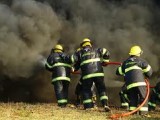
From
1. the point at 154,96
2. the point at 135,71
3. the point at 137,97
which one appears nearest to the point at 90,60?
the point at 135,71

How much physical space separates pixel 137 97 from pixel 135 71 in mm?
777

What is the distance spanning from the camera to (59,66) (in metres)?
13.4

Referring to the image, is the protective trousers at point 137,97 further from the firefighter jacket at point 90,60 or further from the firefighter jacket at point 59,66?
the firefighter jacket at point 59,66

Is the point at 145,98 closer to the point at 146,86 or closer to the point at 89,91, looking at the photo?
the point at 146,86

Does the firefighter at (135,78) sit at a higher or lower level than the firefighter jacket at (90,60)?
lower

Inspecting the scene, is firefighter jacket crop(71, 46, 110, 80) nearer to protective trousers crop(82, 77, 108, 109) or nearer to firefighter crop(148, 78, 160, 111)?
protective trousers crop(82, 77, 108, 109)

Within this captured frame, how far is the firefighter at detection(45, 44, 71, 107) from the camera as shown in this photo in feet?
43.5

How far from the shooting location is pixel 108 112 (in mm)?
10781

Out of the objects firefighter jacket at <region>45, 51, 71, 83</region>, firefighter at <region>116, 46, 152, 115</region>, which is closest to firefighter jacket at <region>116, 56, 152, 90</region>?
firefighter at <region>116, 46, 152, 115</region>

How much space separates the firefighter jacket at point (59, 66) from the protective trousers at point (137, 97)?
3.04 m

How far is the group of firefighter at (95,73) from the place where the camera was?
1102 centimetres

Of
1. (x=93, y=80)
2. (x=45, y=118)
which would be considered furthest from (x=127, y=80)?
(x=45, y=118)

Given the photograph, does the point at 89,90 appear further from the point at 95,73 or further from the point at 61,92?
the point at 61,92

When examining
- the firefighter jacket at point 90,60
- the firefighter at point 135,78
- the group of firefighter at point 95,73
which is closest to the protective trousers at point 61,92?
the group of firefighter at point 95,73
